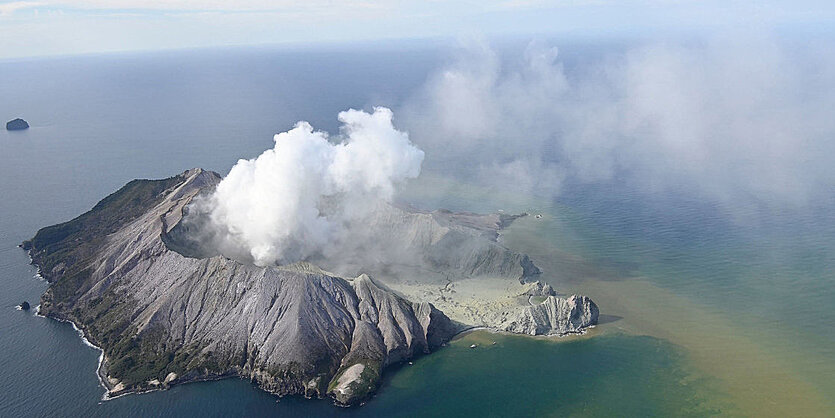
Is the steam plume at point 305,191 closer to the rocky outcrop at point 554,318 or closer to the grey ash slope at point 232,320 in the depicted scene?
the grey ash slope at point 232,320

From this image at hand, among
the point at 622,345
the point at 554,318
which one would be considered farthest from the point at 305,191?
the point at 622,345

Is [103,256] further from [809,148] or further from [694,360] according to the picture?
[809,148]

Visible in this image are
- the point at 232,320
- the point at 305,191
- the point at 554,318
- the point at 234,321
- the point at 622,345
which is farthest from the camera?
the point at 305,191

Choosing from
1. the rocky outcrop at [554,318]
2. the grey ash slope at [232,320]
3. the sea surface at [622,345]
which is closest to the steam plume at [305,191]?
the grey ash slope at [232,320]

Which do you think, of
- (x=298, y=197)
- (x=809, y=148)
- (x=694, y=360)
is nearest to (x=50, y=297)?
(x=298, y=197)

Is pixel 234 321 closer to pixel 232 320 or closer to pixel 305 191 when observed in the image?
pixel 232 320

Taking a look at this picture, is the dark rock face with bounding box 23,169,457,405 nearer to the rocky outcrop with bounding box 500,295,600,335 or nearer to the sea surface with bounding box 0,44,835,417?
the sea surface with bounding box 0,44,835,417
